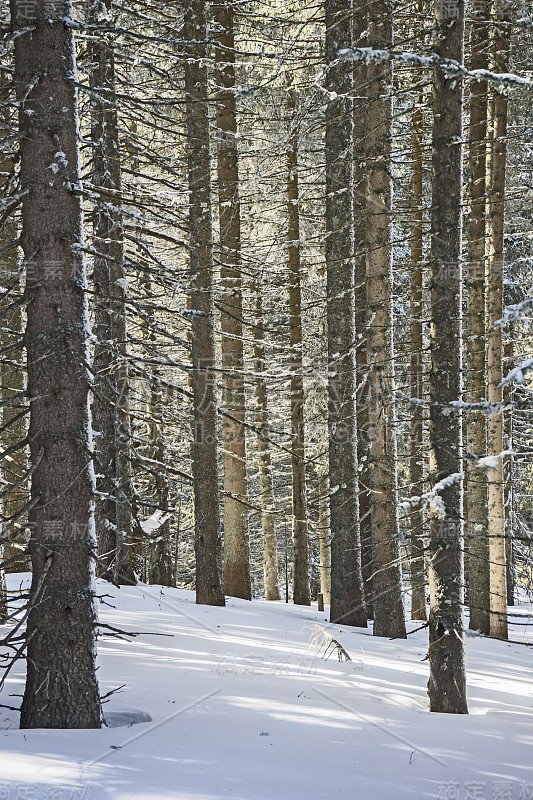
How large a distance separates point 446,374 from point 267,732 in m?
3.49

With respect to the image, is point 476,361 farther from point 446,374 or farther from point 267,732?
point 267,732

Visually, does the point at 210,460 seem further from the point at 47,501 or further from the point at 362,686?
the point at 47,501

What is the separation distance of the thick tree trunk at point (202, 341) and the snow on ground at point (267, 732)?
216cm

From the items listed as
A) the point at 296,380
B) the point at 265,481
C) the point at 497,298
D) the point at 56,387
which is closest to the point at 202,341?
the point at 296,380

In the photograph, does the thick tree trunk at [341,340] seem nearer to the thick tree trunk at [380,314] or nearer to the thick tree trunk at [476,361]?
the thick tree trunk at [380,314]

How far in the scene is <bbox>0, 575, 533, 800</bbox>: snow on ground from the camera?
431 cm

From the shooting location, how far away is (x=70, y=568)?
5.51 meters

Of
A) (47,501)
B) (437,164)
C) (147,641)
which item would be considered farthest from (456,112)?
(147,641)

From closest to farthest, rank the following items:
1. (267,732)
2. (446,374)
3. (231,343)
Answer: (267,732), (446,374), (231,343)

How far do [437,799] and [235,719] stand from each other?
1939mm

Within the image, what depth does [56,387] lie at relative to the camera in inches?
219

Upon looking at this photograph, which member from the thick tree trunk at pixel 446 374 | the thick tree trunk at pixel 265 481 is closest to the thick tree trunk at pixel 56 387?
the thick tree trunk at pixel 446 374

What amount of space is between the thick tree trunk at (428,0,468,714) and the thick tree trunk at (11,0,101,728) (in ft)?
10.5

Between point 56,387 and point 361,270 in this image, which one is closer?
point 56,387
